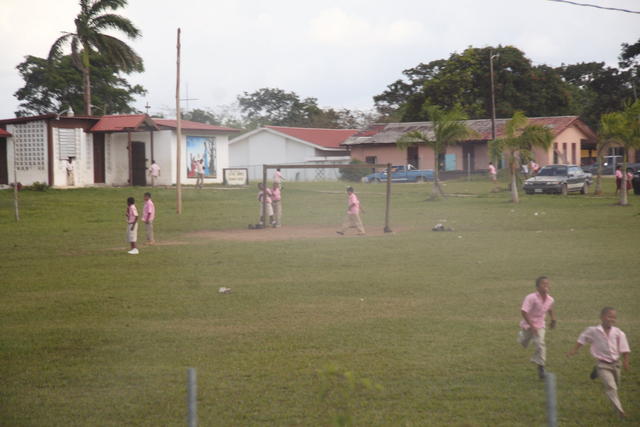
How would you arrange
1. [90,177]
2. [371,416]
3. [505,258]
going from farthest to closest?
[90,177] < [505,258] < [371,416]

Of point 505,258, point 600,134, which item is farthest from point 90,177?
point 505,258

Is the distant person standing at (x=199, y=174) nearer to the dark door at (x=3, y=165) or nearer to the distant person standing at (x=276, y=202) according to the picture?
the dark door at (x=3, y=165)

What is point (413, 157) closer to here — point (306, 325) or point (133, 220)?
point (133, 220)

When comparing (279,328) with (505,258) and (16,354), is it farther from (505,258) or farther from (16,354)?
(505,258)

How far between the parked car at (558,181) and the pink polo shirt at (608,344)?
35.7m

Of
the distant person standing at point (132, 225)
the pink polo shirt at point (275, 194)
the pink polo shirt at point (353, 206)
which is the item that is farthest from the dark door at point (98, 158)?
the distant person standing at point (132, 225)

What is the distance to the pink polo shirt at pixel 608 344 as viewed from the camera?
7.68 m

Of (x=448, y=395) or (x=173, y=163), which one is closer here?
(x=448, y=395)

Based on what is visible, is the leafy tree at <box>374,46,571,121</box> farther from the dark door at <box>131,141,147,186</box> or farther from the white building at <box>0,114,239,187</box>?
the dark door at <box>131,141,147,186</box>

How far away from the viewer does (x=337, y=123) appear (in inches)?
3674

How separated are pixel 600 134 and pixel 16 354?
33.5 metres

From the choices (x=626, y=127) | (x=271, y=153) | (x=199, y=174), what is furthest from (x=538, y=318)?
(x=271, y=153)

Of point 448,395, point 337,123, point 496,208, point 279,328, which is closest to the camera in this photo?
point 448,395

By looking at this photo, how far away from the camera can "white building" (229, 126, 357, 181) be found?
6544 centimetres
